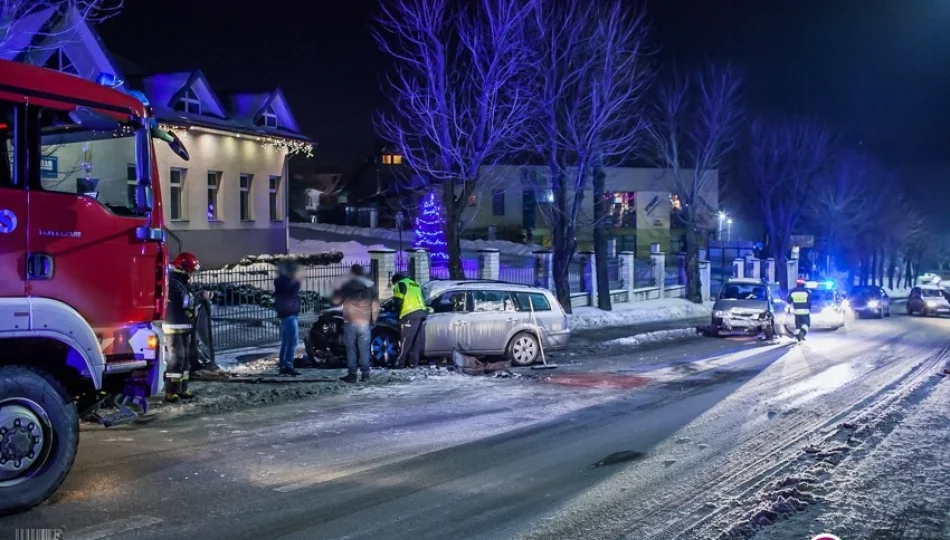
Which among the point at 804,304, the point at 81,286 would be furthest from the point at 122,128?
the point at 804,304

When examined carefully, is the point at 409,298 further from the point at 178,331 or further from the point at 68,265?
the point at 68,265

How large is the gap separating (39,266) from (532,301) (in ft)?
33.7

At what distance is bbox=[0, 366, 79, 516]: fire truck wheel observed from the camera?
20.2 feet

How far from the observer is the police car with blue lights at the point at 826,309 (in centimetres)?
2666

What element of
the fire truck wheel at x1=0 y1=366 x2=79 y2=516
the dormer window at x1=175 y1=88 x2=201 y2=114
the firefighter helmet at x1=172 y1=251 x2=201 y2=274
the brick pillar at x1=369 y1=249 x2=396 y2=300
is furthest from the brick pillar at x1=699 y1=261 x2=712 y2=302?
the fire truck wheel at x1=0 y1=366 x2=79 y2=516

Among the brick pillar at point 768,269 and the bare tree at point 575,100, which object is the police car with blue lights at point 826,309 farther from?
the brick pillar at point 768,269

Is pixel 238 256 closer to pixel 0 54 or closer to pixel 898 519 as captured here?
pixel 0 54

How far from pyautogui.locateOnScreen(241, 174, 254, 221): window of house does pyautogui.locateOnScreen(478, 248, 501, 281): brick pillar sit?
12.6 m

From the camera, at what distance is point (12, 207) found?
6.21 metres

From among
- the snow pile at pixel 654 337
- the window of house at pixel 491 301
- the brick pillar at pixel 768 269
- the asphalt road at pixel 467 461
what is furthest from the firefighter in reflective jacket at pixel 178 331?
the brick pillar at pixel 768 269

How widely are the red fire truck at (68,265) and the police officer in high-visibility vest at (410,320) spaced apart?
264 inches

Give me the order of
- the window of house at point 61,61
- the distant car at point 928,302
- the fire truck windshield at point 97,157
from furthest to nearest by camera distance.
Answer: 1. the distant car at point 928,302
2. the window of house at point 61,61
3. the fire truck windshield at point 97,157

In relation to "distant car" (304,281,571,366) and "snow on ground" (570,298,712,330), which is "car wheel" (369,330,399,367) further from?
"snow on ground" (570,298,712,330)

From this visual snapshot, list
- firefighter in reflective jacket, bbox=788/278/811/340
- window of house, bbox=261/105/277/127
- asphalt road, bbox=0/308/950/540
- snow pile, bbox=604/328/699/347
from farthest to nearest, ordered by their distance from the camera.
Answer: window of house, bbox=261/105/277/127 < firefighter in reflective jacket, bbox=788/278/811/340 < snow pile, bbox=604/328/699/347 < asphalt road, bbox=0/308/950/540
